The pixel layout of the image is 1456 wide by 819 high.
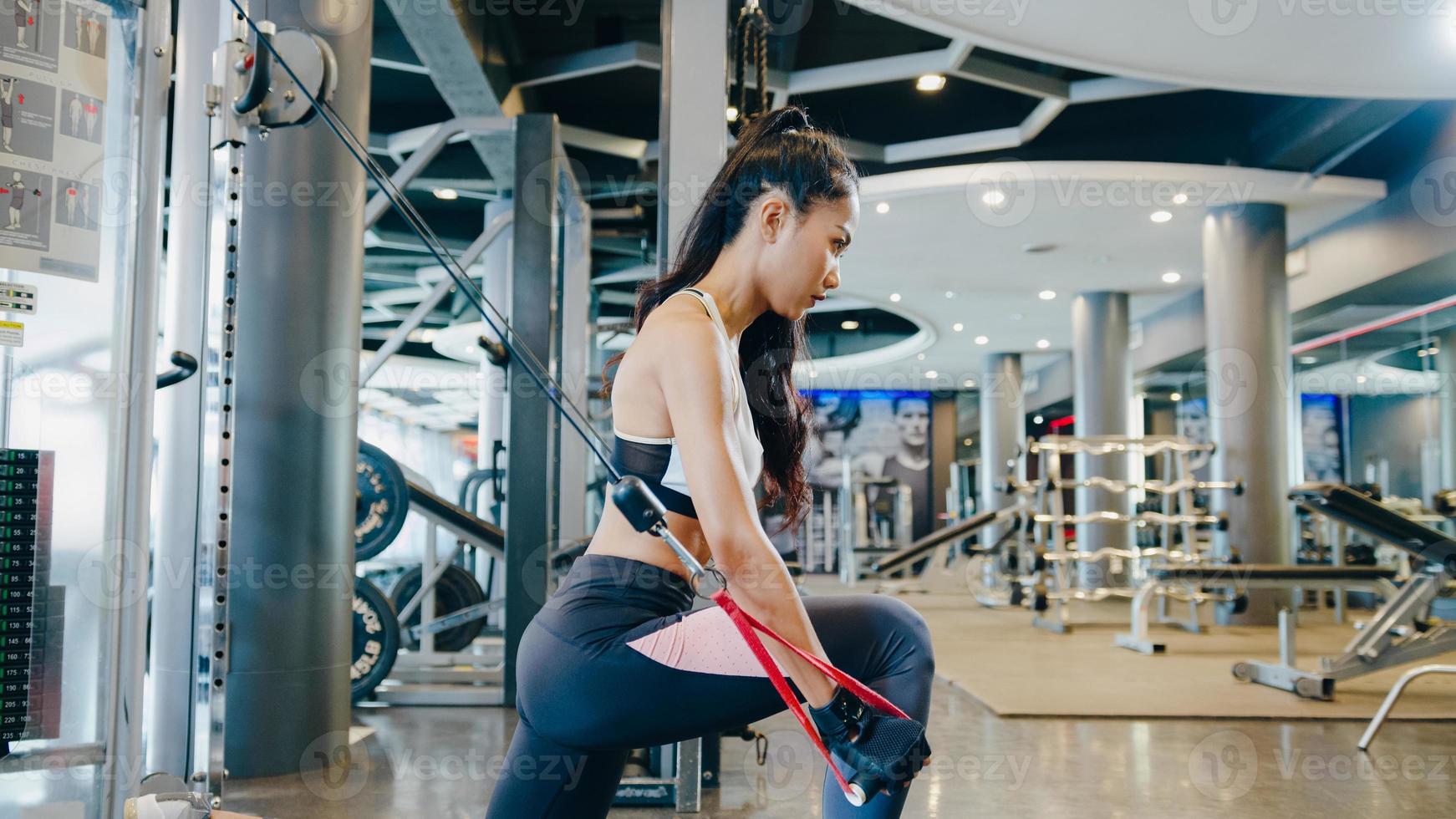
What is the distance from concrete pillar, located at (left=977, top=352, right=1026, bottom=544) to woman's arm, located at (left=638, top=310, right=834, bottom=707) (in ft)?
44.4

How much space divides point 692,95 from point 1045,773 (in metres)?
2.11

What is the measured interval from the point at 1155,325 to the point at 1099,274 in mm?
2141

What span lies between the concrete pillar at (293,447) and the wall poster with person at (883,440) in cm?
1357

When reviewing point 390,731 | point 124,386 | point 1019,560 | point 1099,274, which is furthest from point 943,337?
point 124,386

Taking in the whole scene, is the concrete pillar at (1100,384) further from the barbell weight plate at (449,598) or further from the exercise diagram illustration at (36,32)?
the exercise diagram illustration at (36,32)

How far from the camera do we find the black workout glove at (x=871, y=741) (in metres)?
0.96

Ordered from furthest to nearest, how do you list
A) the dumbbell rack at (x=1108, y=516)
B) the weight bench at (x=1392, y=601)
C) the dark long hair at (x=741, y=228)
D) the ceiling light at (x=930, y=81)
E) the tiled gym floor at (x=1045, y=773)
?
1. the dumbbell rack at (x=1108, y=516)
2. the ceiling light at (x=930, y=81)
3. the weight bench at (x=1392, y=601)
4. the tiled gym floor at (x=1045, y=773)
5. the dark long hair at (x=741, y=228)

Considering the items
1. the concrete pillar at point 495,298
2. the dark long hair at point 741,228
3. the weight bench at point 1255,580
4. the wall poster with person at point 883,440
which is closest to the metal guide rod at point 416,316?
the concrete pillar at point 495,298

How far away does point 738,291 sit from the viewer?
49.6 inches

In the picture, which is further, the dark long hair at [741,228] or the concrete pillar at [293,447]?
the concrete pillar at [293,447]

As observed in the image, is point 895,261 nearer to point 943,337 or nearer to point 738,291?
point 943,337

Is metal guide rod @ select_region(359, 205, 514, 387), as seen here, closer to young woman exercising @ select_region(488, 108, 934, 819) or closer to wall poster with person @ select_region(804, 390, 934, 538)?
young woman exercising @ select_region(488, 108, 934, 819)

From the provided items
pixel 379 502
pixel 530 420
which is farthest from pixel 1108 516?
pixel 379 502

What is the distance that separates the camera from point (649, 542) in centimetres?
117
